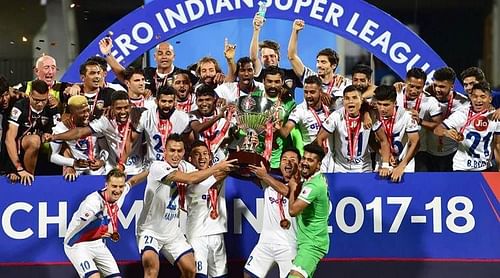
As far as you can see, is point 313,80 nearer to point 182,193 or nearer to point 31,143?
point 182,193

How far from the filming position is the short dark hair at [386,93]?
1022 cm

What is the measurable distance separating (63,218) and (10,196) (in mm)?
519

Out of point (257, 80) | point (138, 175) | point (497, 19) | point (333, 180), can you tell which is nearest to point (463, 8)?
point (497, 19)

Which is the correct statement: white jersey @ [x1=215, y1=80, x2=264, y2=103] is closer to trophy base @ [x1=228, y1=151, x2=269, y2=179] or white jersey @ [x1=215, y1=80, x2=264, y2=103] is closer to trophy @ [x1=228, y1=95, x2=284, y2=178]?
trophy @ [x1=228, y1=95, x2=284, y2=178]

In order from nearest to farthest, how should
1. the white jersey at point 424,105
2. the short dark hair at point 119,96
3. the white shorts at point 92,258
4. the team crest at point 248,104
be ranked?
the white shorts at point 92,258 < the team crest at point 248,104 < the short dark hair at point 119,96 < the white jersey at point 424,105

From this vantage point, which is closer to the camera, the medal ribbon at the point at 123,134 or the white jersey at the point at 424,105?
the medal ribbon at the point at 123,134

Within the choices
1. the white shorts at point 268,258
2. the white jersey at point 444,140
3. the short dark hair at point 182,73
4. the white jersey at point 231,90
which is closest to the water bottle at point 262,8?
the white jersey at point 231,90

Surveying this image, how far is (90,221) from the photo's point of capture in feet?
31.8

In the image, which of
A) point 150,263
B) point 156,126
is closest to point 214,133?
point 156,126

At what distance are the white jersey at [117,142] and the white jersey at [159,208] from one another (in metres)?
0.71

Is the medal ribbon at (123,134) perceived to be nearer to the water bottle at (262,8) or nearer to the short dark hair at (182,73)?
the short dark hair at (182,73)

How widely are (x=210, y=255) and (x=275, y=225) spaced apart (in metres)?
0.65

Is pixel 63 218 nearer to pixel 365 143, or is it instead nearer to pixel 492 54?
pixel 365 143

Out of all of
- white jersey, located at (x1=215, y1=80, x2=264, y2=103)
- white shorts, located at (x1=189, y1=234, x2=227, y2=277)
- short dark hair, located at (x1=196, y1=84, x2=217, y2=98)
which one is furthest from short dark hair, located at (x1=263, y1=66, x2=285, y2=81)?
white shorts, located at (x1=189, y1=234, x2=227, y2=277)
